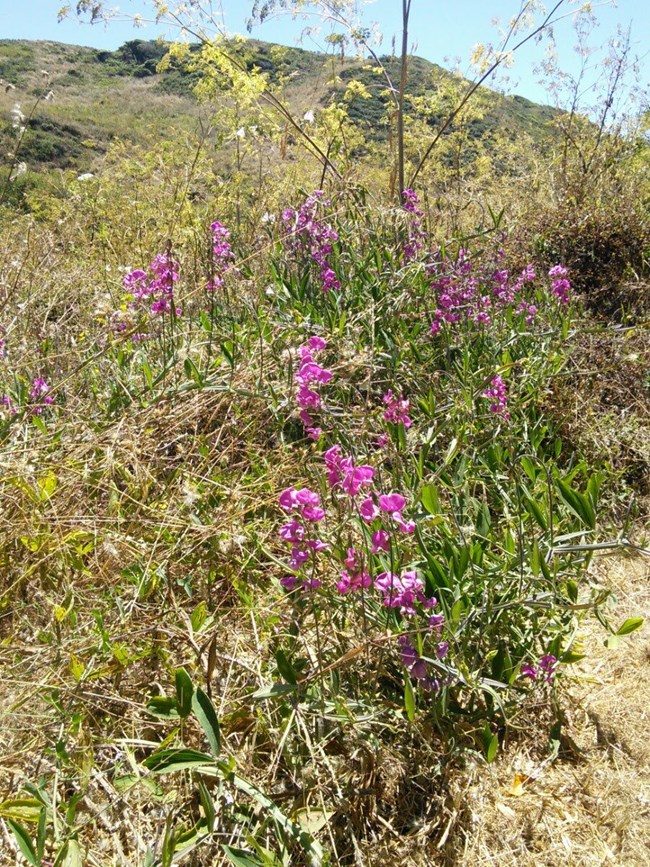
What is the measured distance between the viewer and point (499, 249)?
328cm

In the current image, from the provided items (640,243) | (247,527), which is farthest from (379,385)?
(640,243)

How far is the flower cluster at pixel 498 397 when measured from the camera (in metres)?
2.07

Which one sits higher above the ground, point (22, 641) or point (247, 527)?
point (247, 527)

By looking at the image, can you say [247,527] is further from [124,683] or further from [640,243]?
[640,243]

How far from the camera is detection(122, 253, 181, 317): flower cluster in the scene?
254 cm

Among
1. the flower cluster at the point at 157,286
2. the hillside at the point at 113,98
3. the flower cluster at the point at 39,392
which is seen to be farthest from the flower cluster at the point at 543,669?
the hillside at the point at 113,98

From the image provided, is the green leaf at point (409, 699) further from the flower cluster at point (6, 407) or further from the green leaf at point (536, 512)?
the flower cluster at point (6, 407)

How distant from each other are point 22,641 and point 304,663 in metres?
0.74

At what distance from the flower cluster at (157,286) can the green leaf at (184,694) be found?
1.50 metres

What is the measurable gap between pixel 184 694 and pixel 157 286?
171cm

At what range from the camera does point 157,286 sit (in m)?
2.57

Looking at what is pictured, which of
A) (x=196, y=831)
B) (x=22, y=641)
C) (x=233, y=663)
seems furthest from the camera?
(x=22, y=641)

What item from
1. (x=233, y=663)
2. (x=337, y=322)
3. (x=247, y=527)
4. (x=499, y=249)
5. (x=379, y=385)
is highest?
(x=499, y=249)

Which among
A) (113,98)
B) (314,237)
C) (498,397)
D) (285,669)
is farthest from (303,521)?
(113,98)
